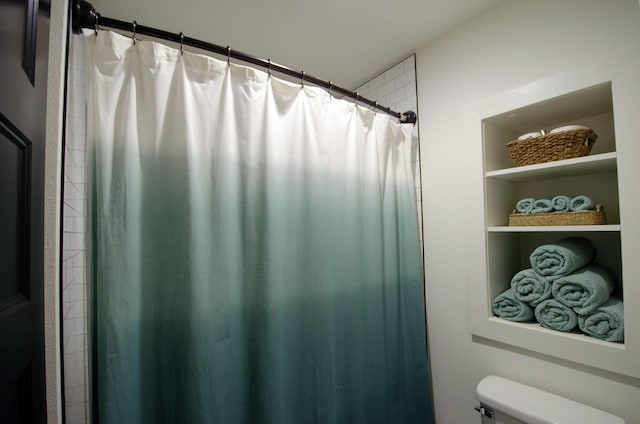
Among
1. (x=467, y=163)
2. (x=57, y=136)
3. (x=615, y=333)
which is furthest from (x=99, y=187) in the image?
(x=615, y=333)

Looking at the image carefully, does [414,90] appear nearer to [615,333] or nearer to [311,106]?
[311,106]

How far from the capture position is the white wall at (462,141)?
0.94 m

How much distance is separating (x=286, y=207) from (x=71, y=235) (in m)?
0.75

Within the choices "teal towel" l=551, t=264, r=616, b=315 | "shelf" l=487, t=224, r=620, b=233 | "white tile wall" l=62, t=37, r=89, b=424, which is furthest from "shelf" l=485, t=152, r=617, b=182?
"white tile wall" l=62, t=37, r=89, b=424

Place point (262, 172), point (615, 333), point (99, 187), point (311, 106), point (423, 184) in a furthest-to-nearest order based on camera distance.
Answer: point (423, 184) < point (311, 106) < point (262, 172) < point (615, 333) < point (99, 187)

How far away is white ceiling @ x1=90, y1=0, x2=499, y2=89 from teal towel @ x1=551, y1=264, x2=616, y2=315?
117 centimetres

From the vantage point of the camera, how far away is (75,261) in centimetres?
95

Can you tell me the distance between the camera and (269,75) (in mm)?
1048

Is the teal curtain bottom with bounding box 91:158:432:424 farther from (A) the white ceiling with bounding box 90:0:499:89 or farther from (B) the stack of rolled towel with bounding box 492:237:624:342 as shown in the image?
(A) the white ceiling with bounding box 90:0:499:89

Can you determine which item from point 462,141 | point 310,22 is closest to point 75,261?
point 310,22

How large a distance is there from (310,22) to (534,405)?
1.82 metres

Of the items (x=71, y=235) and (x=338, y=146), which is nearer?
(x=71, y=235)

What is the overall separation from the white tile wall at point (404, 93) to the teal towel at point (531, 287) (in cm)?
52

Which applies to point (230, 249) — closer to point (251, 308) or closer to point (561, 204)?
point (251, 308)
